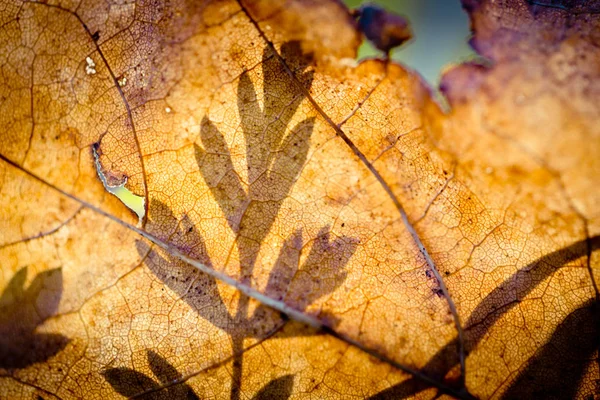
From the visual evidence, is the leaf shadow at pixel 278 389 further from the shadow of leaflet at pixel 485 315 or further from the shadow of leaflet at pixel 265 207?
the shadow of leaflet at pixel 485 315

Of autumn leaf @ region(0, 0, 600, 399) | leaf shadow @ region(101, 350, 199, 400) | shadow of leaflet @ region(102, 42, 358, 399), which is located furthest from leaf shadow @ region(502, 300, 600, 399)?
leaf shadow @ region(101, 350, 199, 400)

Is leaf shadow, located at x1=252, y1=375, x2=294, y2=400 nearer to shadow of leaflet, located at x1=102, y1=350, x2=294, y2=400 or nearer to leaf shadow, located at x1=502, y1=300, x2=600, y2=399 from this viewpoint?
shadow of leaflet, located at x1=102, y1=350, x2=294, y2=400

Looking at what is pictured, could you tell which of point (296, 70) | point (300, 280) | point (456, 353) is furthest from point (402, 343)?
point (296, 70)

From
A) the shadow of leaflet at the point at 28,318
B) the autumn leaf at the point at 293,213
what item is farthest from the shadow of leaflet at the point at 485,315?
the shadow of leaflet at the point at 28,318

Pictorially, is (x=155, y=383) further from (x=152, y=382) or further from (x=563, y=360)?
(x=563, y=360)

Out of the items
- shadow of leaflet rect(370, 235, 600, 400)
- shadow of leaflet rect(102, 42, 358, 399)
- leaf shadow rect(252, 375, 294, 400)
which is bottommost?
leaf shadow rect(252, 375, 294, 400)

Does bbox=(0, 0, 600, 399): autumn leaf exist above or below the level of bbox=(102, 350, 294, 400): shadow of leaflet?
above
